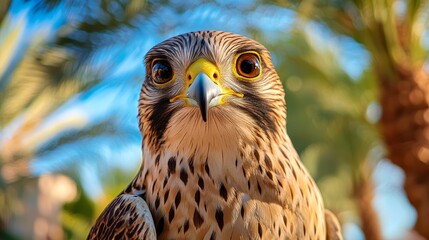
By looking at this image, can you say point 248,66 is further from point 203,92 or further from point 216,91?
point 203,92

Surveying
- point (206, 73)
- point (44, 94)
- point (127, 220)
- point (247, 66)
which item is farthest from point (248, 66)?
point (44, 94)

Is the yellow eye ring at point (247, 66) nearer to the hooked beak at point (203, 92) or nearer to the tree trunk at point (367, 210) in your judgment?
the hooked beak at point (203, 92)

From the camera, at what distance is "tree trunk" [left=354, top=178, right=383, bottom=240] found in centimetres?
1264

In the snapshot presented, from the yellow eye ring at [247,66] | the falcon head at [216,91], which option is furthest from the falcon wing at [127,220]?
the yellow eye ring at [247,66]

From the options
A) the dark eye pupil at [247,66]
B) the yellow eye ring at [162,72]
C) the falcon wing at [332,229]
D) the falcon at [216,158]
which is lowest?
the falcon wing at [332,229]

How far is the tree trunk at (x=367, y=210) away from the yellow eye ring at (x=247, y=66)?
1012 centimetres

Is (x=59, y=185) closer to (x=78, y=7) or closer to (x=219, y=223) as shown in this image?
(x=78, y=7)

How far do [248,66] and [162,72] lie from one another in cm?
38

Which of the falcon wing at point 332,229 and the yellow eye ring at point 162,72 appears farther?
the falcon wing at point 332,229

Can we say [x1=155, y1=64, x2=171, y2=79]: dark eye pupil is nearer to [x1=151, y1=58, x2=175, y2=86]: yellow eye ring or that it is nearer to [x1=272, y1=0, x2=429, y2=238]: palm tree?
[x1=151, y1=58, x2=175, y2=86]: yellow eye ring

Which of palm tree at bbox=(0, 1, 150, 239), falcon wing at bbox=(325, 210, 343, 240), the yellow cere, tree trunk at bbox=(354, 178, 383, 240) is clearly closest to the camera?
the yellow cere

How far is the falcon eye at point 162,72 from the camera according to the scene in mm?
2988

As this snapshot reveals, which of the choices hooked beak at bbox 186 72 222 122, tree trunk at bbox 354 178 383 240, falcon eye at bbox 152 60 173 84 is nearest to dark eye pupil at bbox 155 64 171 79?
falcon eye at bbox 152 60 173 84

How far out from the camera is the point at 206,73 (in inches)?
111
